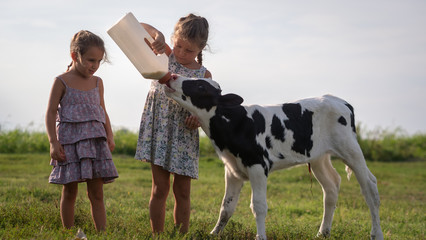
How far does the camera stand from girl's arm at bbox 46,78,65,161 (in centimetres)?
473

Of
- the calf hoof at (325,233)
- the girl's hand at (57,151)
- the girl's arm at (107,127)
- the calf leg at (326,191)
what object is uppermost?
the girl's arm at (107,127)

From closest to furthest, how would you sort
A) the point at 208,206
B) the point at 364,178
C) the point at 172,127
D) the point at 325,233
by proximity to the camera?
the point at 172,127 < the point at 364,178 < the point at 325,233 < the point at 208,206

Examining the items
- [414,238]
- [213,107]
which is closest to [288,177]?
[414,238]

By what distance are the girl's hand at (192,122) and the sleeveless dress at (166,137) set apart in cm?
14

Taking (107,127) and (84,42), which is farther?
(107,127)

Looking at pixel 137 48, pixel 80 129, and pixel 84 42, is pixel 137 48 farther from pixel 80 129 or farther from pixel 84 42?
pixel 80 129

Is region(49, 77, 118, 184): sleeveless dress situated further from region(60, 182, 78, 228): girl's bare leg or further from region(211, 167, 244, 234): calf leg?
region(211, 167, 244, 234): calf leg

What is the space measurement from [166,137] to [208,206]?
3.38 m

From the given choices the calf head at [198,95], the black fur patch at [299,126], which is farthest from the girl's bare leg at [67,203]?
the black fur patch at [299,126]

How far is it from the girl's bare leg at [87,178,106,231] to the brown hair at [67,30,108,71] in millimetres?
1294

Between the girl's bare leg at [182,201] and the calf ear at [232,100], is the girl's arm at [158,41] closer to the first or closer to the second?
the calf ear at [232,100]

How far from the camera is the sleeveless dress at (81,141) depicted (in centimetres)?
481

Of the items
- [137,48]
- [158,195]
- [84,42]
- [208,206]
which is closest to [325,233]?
[158,195]

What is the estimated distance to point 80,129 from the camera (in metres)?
4.86
